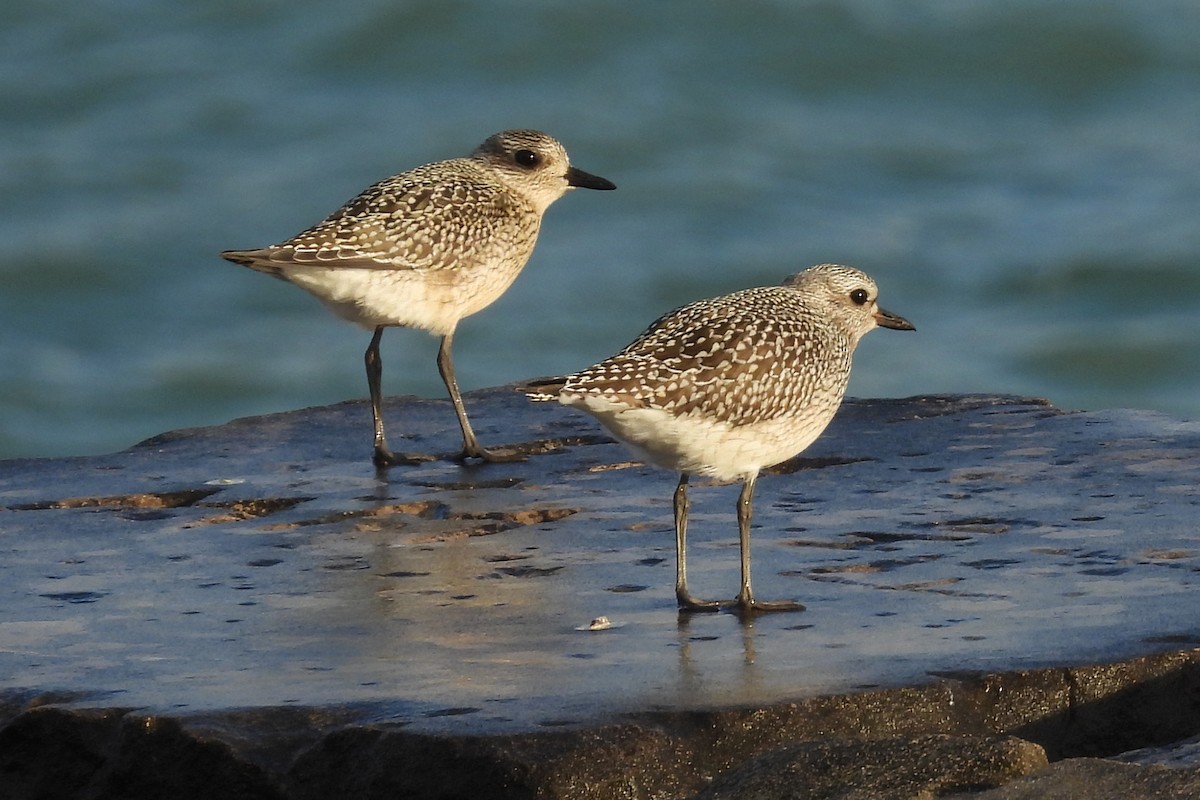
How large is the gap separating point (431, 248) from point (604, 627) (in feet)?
13.8

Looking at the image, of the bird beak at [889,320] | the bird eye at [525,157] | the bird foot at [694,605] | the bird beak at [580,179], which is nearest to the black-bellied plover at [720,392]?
the bird foot at [694,605]

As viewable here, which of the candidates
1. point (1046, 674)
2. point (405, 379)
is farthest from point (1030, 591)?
point (405, 379)

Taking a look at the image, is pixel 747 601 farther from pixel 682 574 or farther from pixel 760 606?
pixel 682 574

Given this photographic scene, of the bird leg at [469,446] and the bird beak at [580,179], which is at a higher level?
the bird beak at [580,179]

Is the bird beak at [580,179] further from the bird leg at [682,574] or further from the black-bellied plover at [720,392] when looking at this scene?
the bird leg at [682,574]

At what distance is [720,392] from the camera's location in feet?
25.3

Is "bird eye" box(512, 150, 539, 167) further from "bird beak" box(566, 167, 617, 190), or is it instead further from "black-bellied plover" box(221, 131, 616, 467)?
"bird beak" box(566, 167, 617, 190)

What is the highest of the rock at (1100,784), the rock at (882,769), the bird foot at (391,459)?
the rock at (882,769)

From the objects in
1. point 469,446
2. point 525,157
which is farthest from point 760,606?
point 525,157

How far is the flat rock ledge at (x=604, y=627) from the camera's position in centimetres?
587

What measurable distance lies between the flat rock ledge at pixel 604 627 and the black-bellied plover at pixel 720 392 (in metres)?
0.43

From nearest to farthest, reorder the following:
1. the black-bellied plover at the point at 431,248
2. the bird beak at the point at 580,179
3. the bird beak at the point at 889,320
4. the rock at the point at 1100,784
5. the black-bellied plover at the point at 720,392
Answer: the rock at the point at 1100,784 < the black-bellied plover at the point at 720,392 < the bird beak at the point at 889,320 < the black-bellied plover at the point at 431,248 < the bird beak at the point at 580,179

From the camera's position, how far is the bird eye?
39.3 ft

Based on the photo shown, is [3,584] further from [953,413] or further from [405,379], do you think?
[405,379]
